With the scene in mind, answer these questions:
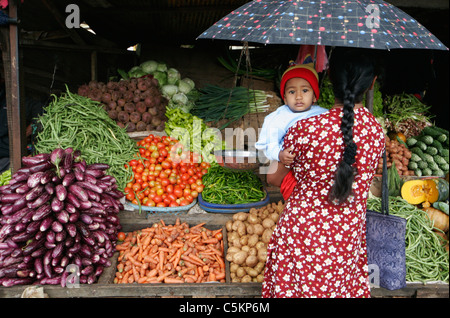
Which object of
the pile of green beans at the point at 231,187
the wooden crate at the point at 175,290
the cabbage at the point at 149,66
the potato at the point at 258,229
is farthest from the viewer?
the cabbage at the point at 149,66

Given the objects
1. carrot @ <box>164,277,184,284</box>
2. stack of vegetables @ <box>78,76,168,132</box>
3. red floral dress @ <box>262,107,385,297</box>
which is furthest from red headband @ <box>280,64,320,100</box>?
stack of vegetables @ <box>78,76,168,132</box>

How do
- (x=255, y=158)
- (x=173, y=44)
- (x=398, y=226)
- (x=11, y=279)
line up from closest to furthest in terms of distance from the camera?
(x=398, y=226), (x=11, y=279), (x=255, y=158), (x=173, y=44)

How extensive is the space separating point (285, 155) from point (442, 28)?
4.78 m

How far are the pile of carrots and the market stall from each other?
1 cm

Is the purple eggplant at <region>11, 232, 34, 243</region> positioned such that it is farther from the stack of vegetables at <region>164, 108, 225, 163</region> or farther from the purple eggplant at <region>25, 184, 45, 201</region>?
the stack of vegetables at <region>164, 108, 225, 163</region>

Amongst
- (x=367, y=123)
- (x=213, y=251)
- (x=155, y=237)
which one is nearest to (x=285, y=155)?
(x=367, y=123)

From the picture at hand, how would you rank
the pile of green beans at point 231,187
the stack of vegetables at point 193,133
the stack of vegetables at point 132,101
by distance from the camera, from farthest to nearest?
the stack of vegetables at point 132,101 < the stack of vegetables at point 193,133 < the pile of green beans at point 231,187

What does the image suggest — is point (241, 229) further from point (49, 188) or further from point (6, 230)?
point (6, 230)

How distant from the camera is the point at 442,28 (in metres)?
4.90

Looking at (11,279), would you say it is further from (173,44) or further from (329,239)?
(173,44)

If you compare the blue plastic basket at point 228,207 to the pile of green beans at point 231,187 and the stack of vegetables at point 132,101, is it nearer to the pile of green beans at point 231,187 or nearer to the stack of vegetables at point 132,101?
the pile of green beans at point 231,187

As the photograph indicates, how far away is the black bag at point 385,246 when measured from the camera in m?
2.36

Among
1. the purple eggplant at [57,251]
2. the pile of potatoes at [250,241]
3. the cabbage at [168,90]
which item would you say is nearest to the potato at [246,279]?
the pile of potatoes at [250,241]

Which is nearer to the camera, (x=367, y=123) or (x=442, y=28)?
(x=367, y=123)
